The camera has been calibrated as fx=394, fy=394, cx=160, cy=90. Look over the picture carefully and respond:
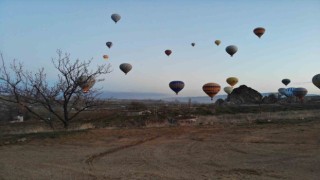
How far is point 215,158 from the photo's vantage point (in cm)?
1201

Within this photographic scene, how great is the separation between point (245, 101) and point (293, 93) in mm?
10790

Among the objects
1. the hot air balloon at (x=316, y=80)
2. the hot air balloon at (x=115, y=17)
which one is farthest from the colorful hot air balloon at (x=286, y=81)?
the hot air balloon at (x=115, y=17)

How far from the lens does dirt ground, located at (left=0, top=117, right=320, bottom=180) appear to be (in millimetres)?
9875

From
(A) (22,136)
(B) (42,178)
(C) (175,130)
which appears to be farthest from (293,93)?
(B) (42,178)

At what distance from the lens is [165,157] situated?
12344 millimetres

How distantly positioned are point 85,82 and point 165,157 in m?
12.6

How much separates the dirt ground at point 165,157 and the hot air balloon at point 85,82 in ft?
17.5

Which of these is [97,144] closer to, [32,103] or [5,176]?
[5,176]

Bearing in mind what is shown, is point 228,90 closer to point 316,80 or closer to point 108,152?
point 316,80

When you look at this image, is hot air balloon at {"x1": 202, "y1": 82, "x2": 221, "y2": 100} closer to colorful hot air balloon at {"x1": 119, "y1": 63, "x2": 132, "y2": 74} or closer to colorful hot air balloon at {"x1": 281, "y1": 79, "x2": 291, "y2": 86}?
colorful hot air balloon at {"x1": 119, "y1": 63, "x2": 132, "y2": 74}

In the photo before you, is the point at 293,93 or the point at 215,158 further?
the point at 293,93

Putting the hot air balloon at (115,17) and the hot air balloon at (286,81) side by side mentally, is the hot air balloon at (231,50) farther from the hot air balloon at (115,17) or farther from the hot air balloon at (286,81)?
the hot air balloon at (286,81)

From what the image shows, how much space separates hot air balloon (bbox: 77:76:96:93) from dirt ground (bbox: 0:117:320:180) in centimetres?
534

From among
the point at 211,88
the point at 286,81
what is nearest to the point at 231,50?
the point at 211,88
